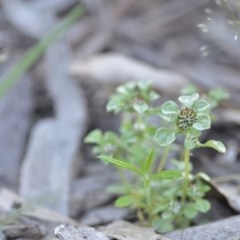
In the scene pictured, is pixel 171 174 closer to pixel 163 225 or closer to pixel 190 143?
pixel 190 143

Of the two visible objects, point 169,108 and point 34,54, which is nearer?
point 169,108

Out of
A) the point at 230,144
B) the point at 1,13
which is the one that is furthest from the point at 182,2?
the point at 230,144

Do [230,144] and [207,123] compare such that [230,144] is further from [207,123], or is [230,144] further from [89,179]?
[207,123]

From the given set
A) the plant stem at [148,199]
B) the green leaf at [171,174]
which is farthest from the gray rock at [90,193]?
the green leaf at [171,174]

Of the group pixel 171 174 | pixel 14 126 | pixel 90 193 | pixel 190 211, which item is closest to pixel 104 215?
pixel 90 193

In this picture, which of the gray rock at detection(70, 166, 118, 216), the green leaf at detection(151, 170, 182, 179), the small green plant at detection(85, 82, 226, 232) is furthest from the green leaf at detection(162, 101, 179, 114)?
the gray rock at detection(70, 166, 118, 216)

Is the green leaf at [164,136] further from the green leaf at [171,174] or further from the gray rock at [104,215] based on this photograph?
the gray rock at [104,215]
